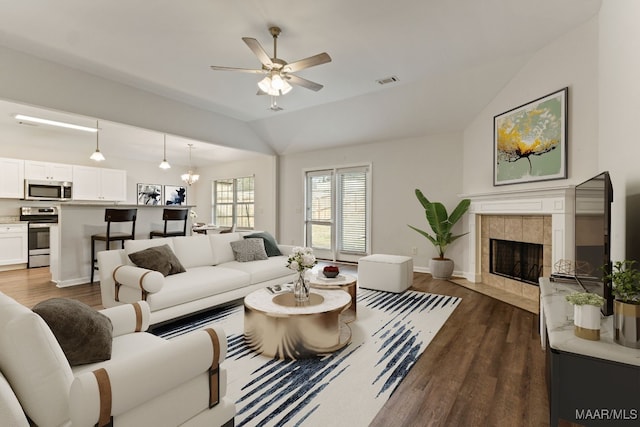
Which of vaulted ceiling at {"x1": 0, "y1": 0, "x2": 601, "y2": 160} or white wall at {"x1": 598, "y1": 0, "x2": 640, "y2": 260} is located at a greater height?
vaulted ceiling at {"x1": 0, "y1": 0, "x2": 601, "y2": 160}

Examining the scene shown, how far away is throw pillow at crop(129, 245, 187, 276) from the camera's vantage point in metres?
3.21

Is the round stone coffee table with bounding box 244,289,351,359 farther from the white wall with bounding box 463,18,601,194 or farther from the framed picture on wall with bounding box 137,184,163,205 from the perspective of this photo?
the framed picture on wall with bounding box 137,184,163,205

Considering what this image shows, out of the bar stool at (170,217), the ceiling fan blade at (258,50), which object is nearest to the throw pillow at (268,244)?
the bar stool at (170,217)

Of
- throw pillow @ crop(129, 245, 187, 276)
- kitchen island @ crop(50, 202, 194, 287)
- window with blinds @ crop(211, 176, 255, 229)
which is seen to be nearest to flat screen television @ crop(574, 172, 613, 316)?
throw pillow @ crop(129, 245, 187, 276)

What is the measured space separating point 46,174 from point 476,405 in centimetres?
888

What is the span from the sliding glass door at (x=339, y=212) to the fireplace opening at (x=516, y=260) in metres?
2.42

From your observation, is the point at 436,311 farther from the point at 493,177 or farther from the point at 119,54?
A: the point at 119,54

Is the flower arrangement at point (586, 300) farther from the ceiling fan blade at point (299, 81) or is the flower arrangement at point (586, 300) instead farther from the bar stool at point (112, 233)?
the bar stool at point (112, 233)

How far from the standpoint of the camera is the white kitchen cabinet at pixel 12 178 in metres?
6.27

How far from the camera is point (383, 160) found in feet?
20.9

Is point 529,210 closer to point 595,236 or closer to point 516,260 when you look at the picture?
point 516,260

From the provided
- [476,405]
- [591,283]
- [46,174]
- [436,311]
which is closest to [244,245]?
[436,311]

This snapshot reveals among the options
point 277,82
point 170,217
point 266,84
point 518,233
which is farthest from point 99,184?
point 518,233
